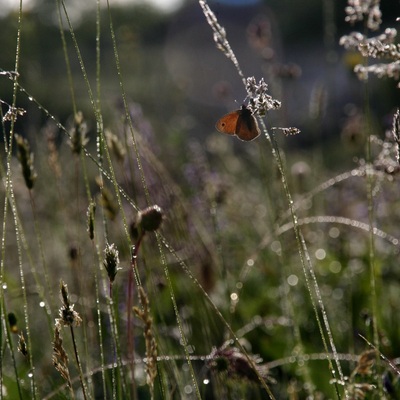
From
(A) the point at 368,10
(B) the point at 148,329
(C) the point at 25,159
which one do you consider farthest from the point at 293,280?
(B) the point at 148,329

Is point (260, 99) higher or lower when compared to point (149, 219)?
higher

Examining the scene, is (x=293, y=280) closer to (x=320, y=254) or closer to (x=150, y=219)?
(x=320, y=254)

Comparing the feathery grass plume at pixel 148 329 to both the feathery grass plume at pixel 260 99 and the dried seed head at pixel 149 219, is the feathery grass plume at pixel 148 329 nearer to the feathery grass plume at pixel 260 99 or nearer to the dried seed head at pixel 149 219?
the dried seed head at pixel 149 219

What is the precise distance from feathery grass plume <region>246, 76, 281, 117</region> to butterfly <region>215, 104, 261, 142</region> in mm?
74

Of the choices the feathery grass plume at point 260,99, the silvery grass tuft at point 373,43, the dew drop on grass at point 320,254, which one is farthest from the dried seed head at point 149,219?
the dew drop on grass at point 320,254

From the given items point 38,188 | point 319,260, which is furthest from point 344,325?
point 38,188

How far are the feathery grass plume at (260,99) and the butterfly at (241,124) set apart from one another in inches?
2.9

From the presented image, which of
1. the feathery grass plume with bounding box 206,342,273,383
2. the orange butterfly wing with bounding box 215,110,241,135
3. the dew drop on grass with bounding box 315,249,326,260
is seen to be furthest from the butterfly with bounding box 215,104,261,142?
the dew drop on grass with bounding box 315,249,326,260

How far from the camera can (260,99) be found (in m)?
1.02

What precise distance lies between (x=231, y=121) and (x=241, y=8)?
18.6m

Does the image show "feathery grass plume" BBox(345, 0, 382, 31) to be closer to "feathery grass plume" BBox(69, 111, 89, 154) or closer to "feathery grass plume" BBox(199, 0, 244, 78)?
"feathery grass plume" BBox(199, 0, 244, 78)

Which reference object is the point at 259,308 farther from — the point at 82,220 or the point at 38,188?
the point at 38,188

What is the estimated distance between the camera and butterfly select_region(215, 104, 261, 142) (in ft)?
3.70

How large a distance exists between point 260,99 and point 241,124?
0.47 ft
